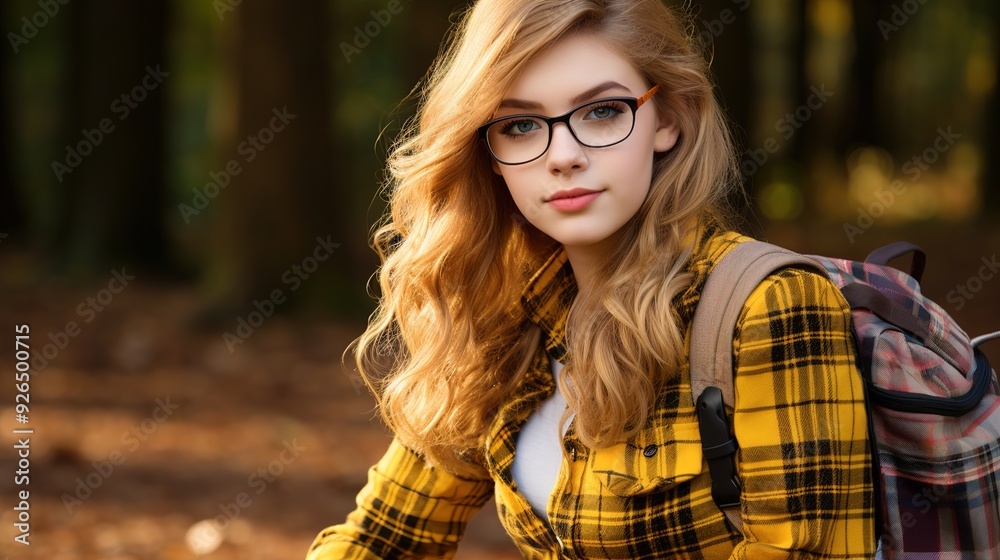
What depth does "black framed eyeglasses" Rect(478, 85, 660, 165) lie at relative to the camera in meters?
2.01

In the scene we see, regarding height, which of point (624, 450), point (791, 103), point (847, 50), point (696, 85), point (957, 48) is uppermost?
point (957, 48)

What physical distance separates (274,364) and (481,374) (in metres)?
5.96

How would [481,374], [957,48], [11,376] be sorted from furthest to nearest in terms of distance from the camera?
[957,48], [11,376], [481,374]

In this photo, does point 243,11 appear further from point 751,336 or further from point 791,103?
point 791,103

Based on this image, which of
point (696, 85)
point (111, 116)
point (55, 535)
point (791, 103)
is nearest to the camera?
point (696, 85)

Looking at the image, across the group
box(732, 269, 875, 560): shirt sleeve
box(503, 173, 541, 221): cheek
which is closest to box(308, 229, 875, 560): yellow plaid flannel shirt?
box(732, 269, 875, 560): shirt sleeve

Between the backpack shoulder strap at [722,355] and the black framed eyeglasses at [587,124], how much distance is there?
34 cm

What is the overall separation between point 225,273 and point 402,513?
679cm

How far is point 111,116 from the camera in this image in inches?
467

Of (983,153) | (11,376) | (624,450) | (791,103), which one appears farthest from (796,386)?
(791,103)

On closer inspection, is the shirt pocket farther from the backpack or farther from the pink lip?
the pink lip

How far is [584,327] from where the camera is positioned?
206 cm

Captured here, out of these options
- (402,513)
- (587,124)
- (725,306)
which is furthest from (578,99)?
(402,513)

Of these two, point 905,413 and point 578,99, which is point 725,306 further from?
point 578,99
